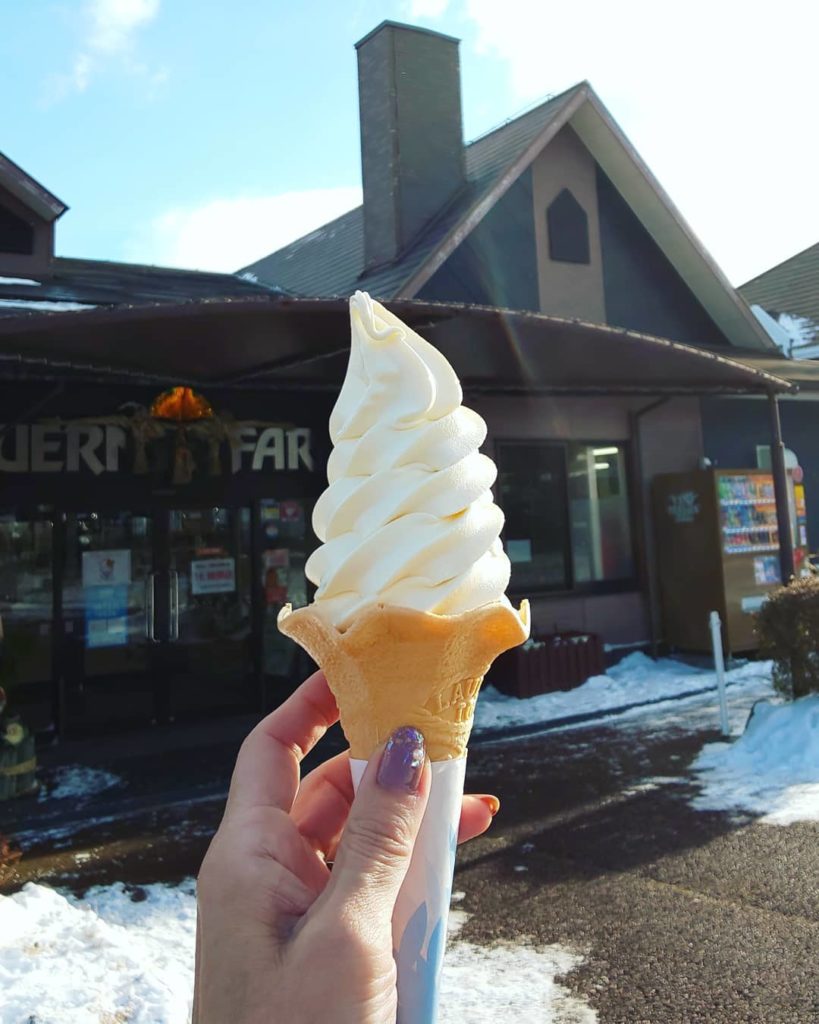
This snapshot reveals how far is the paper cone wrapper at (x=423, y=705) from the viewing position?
184 cm

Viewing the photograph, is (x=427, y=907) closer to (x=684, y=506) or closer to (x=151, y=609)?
(x=151, y=609)

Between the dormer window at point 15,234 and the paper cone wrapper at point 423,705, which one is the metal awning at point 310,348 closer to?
the dormer window at point 15,234

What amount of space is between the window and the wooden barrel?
21.5 feet

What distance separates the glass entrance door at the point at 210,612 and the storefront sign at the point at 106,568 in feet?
1.69

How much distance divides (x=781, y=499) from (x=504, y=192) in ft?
20.9

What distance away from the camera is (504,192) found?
42.4 feet

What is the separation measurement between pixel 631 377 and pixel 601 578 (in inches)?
134

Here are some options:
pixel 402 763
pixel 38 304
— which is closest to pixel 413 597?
pixel 402 763

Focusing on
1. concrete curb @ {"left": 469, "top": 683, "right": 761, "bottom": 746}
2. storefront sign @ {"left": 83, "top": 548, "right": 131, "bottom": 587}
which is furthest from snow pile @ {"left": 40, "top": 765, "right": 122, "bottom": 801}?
concrete curb @ {"left": 469, "top": 683, "right": 761, "bottom": 746}

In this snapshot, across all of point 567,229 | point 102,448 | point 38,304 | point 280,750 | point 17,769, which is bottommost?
point 17,769

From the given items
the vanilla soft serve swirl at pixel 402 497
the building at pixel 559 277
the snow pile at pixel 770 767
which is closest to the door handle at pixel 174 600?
the building at pixel 559 277

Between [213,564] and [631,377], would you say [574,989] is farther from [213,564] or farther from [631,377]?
[631,377]

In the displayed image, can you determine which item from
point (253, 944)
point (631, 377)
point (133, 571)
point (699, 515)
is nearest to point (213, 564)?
point (133, 571)

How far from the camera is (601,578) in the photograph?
42.7ft
